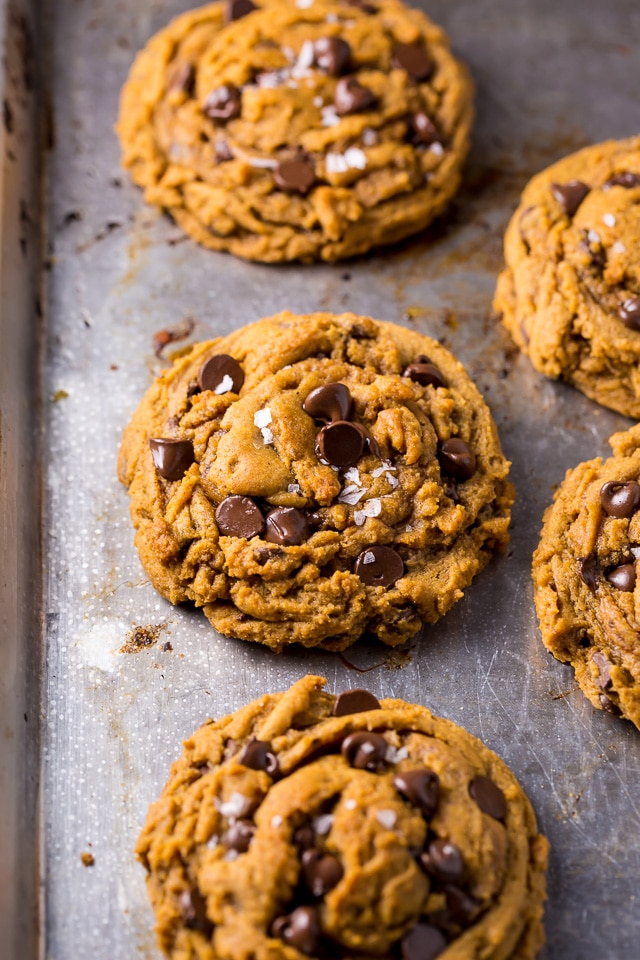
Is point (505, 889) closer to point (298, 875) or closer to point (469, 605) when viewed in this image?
point (298, 875)

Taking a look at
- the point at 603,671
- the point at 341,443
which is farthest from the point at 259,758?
the point at 603,671

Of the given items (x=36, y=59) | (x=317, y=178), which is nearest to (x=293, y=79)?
(x=317, y=178)

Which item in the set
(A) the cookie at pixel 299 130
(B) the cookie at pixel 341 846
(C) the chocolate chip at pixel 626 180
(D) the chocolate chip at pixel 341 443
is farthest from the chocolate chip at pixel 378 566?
(C) the chocolate chip at pixel 626 180

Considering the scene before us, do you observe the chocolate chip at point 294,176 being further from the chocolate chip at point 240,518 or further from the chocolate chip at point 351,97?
the chocolate chip at point 240,518

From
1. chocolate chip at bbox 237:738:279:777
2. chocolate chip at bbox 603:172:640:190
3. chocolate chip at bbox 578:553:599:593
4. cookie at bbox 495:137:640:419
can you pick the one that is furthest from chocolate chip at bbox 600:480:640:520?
chocolate chip at bbox 237:738:279:777

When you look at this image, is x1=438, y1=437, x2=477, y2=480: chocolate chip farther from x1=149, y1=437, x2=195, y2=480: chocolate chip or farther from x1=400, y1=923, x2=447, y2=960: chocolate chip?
x1=400, y1=923, x2=447, y2=960: chocolate chip

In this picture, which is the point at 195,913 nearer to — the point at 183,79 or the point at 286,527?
the point at 286,527

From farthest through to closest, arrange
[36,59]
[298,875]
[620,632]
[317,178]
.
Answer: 1. [36,59]
2. [317,178]
3. [620,632]
4. [298,875]
